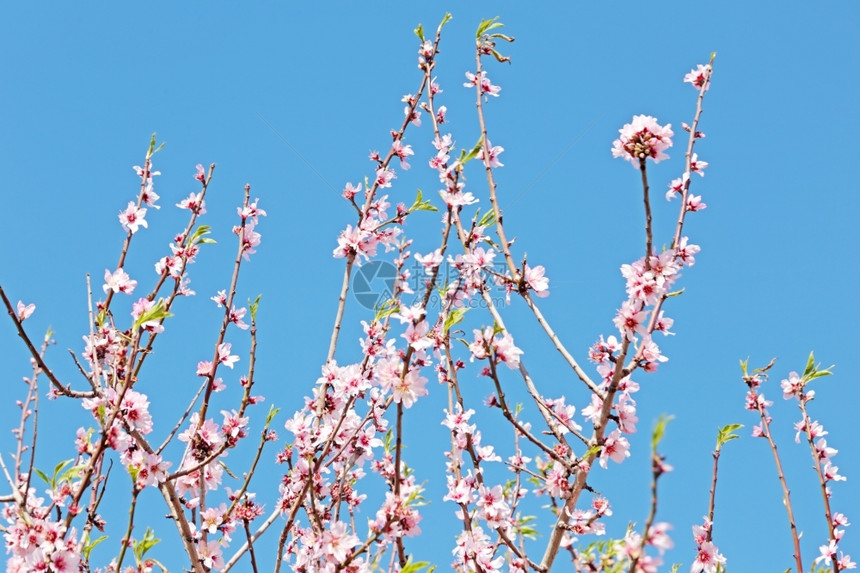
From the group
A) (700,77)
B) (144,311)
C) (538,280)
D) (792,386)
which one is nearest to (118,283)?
(144,311)

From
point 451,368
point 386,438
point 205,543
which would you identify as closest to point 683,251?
point 451,368

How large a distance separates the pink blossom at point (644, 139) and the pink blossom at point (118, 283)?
293 centimetres

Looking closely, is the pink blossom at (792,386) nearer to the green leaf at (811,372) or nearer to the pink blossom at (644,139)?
the green leaf at (811,372)

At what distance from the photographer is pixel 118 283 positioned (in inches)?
156

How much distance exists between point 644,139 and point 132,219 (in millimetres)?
3253

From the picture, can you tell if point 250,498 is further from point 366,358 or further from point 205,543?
point 366,358

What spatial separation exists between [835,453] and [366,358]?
3.71m

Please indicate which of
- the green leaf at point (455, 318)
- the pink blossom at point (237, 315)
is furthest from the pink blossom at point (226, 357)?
the green leaf at point (455, 318)

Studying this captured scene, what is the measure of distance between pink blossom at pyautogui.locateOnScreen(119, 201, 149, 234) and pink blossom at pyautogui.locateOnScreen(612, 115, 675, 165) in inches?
121

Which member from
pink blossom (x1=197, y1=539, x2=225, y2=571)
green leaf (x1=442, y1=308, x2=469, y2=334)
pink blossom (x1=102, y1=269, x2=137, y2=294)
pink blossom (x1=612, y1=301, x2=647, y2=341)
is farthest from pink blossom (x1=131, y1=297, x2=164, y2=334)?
pink blossom (x1=612, y1=301, x2=647, y2=341)

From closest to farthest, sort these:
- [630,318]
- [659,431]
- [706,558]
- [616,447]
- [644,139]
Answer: [659,431], [644,139], [630,318], [616,447], [706,558]

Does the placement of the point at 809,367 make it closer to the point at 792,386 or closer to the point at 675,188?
the point at 792,386

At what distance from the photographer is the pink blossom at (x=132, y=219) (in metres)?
4.32

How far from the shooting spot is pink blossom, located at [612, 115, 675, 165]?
3.01 m
